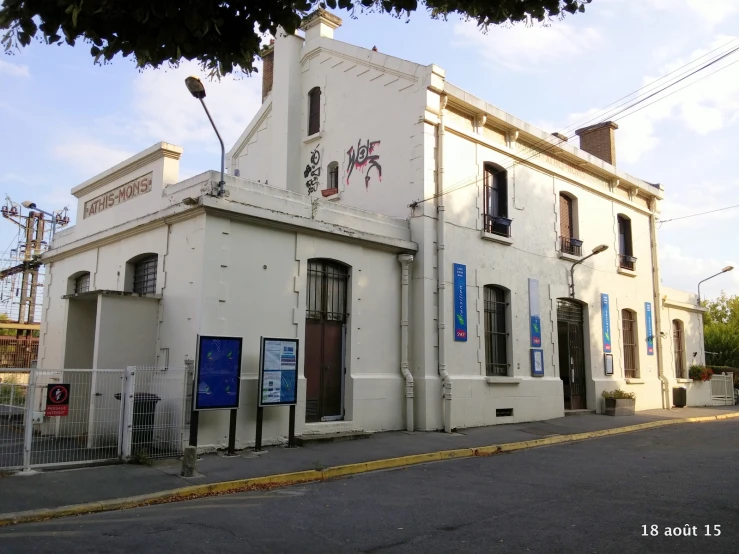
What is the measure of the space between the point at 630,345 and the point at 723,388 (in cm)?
745

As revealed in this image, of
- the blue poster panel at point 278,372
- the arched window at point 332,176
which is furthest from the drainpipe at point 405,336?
the arched window at point 332,176

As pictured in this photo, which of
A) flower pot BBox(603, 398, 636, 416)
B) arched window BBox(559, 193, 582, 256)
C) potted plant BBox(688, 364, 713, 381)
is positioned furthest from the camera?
potted plant BBox(688, 364, 713, 381)

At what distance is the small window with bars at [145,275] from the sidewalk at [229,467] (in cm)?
414

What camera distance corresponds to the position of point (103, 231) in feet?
46.0

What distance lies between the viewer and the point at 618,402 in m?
18.9

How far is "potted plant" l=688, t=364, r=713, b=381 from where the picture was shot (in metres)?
24.3

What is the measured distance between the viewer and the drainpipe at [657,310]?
22.4 metres

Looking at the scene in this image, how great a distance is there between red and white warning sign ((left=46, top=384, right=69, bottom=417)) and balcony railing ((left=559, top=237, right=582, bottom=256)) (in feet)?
47.4

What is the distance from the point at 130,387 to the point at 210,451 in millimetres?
1836

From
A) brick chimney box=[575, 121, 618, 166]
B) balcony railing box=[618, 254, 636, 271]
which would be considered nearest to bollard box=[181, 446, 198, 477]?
balcony railing box=[618, 254, 636, 271]

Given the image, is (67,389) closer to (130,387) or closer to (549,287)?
(130,387)

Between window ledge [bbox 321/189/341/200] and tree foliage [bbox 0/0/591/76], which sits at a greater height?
window ledge [bbox 321/189/341/200]

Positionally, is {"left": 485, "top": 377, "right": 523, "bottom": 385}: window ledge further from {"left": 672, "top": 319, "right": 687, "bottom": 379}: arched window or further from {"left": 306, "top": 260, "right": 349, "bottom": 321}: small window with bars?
{"left": 672, "top": 319, "right": 687, "bottom": 379}: arched window

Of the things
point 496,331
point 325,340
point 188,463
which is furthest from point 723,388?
point 188,463
